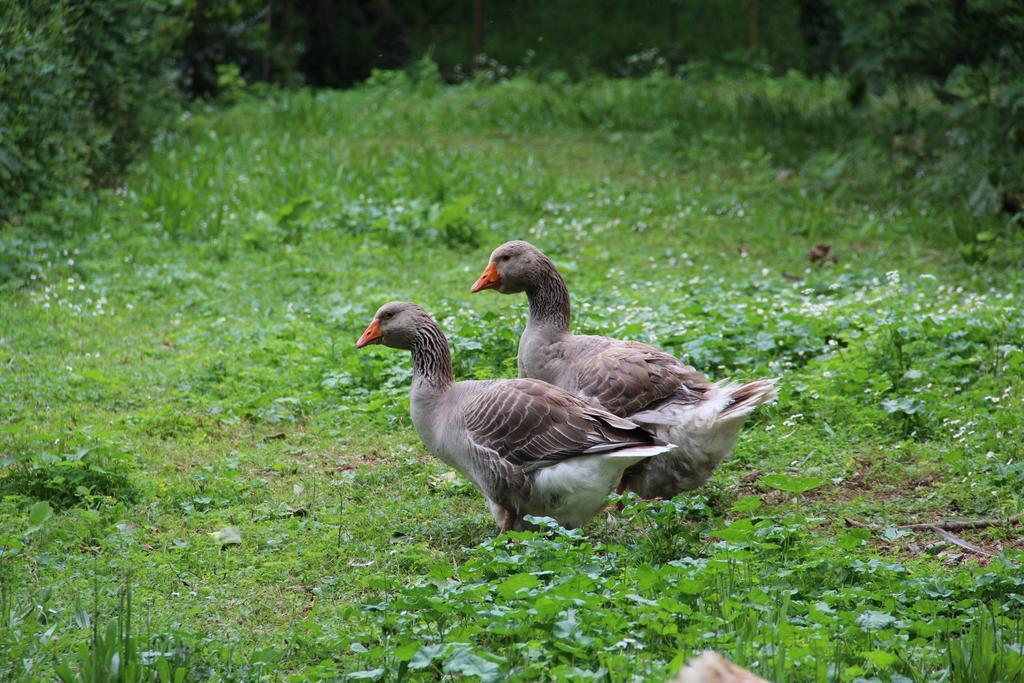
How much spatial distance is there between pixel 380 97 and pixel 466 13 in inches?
238

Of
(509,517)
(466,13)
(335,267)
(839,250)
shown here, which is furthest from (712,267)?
(466,13)

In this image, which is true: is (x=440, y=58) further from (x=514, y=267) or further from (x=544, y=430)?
(x=544, y=430)

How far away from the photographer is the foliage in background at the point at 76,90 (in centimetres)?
951

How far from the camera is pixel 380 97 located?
57.8 ft

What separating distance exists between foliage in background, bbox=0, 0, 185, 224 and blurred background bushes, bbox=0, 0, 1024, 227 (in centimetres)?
2

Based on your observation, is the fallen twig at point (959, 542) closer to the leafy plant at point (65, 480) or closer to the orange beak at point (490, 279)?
the orange beak at point (490, 279)

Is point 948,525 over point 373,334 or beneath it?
beneath

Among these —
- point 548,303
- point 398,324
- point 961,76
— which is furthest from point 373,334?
point 961,76

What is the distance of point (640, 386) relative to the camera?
5.51 meters

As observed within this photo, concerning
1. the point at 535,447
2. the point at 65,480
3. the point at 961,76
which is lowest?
the point at 65,480

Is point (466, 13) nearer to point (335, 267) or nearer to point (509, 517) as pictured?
point (335, 267)

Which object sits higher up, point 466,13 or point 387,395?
point 466,13

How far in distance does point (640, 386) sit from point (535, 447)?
77 cm

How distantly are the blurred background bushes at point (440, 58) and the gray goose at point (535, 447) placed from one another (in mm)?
5952
